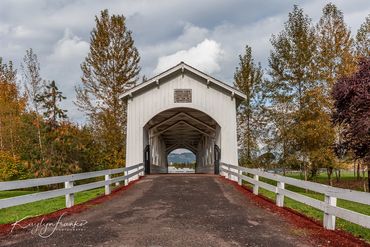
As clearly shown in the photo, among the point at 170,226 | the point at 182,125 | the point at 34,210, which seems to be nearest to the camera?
the point at 170,226

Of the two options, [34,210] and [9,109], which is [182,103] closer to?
[34,210]

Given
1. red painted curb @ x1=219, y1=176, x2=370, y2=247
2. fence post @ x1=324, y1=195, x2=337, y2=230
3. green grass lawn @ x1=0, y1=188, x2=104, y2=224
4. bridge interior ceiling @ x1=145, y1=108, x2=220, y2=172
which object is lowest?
green grass lawn @ x1=0, y1=188, x2=104, y2=224

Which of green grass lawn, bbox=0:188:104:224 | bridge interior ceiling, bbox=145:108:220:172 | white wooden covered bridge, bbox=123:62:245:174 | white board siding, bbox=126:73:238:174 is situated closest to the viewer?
green grass lawn, bbox=0:188:104:224

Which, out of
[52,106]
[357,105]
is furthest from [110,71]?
[357,105]

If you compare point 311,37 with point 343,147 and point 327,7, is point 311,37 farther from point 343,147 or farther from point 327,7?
point 343,147

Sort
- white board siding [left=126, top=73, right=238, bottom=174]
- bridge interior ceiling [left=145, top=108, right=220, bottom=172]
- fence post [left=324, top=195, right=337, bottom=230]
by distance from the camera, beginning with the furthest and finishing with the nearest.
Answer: bridge interior ceiling [left=145, top=108, right=220, bottom=172]
white board siding [left=126, top=73, right=238, bottom=174]
fence post [left=324, top=195, right=337, bottom=230]

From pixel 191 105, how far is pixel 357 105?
29.1 feet

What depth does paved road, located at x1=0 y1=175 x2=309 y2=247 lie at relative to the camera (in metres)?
5.67

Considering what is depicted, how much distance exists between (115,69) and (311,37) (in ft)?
47.6

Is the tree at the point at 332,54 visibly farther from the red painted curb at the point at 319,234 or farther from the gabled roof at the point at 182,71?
the red painted curb at the point at 319,234

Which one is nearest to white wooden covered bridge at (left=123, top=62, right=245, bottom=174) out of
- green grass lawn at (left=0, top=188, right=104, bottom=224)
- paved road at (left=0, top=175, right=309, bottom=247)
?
green grass lawn at (left=0, top=188, right=104, bottom=224)

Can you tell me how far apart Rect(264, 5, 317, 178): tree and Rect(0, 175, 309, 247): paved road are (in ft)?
47.6

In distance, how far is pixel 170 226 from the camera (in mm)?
6750

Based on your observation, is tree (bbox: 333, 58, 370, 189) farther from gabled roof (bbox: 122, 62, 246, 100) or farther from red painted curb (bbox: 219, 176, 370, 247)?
gabled roof (bbox: 122, 62, 246, 100)
